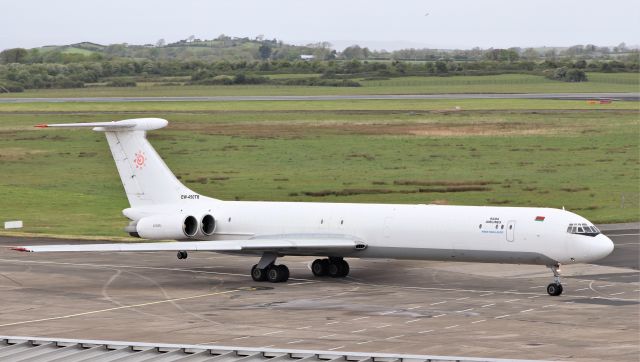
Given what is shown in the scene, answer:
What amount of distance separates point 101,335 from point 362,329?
27.8ft

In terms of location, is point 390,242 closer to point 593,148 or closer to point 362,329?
point 362,329

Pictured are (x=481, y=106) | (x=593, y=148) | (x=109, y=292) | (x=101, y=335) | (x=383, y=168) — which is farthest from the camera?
(x=481, y=106)

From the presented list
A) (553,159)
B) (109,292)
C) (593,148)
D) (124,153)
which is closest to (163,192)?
(124,153)

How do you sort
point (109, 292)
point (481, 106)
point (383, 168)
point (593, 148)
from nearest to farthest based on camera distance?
point (109, 292), point (383, 168), point (593, 148), point (481, 106)

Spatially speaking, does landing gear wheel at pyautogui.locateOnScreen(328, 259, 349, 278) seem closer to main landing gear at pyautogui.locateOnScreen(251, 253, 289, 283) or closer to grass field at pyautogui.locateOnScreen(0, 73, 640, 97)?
main landing gear at pyautogui.locateOnScreen(251, 253, 289, 283)

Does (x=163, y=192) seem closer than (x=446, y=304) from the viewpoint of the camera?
No

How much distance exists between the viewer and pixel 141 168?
55312mm

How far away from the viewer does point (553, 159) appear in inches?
3949

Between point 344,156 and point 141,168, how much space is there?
48.7 m

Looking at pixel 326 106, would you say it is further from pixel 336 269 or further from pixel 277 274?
pixel 277 274

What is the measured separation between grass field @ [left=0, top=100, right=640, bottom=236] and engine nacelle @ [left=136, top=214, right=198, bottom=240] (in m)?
15.4

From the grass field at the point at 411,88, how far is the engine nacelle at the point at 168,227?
114 metres

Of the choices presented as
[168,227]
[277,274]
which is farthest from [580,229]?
[168,227]

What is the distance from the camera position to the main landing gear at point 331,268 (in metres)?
53.2
